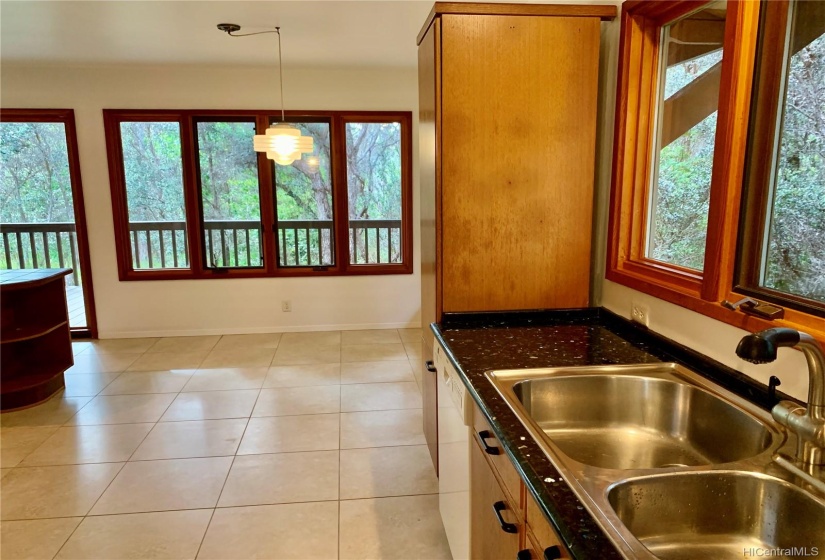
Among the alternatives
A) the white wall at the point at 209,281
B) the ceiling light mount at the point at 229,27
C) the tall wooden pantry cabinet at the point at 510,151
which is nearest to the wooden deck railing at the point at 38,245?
the white wall at the point at 209,281

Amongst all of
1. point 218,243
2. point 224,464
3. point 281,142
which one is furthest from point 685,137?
point 218,243

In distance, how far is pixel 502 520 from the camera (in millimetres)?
1256

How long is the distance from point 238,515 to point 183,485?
435 mm

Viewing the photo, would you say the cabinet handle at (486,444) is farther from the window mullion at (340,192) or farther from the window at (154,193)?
the window at (154,193)

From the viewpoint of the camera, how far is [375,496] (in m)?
2.50

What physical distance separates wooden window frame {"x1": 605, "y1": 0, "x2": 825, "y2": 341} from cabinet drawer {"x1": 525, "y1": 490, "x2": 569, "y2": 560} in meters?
0.77

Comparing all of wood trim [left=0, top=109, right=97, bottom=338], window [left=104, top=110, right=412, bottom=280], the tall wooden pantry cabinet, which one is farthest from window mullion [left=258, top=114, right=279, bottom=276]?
the tall wooden pantry cabinet

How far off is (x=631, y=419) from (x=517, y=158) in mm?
1052

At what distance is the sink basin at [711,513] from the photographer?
102cm

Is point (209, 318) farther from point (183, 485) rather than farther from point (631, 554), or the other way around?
point (631, 554)

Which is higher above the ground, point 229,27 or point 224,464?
point 229,27

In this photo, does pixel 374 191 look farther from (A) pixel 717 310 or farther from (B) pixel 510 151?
(A) pixel 717 310

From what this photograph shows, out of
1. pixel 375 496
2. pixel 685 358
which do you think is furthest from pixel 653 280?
pixel 375 496

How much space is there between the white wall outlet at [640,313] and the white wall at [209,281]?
3382 millimetres
